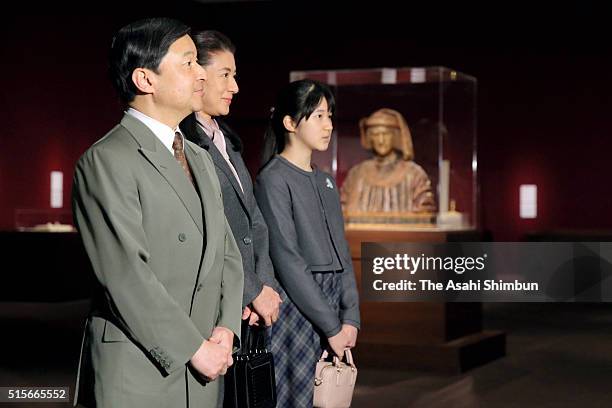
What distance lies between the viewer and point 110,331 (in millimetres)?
2031

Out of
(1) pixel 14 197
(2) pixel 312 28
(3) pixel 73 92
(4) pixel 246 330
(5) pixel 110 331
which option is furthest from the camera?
(2) pixel 312 28

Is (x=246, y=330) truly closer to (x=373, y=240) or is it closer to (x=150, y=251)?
(x=150, y=251)

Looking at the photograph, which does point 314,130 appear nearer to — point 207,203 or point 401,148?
point 207,203

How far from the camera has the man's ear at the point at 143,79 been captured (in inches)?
84.2

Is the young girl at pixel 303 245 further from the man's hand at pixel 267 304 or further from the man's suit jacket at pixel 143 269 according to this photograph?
the man's suit jacket at pixel 143 269

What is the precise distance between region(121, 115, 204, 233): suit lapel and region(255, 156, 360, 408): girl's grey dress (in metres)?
1.21

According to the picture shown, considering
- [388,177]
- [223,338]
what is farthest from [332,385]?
[388,177]

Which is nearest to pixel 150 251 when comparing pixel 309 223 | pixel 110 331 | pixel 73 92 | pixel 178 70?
pixel 110 331

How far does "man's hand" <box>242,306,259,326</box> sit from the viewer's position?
295 centimetres

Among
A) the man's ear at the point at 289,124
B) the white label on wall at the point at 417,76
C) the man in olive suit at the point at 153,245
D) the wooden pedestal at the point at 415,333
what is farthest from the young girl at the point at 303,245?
the white label on wall at the point at 417,76

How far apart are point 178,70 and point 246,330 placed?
107cm

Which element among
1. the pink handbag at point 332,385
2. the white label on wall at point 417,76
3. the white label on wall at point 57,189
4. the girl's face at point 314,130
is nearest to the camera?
the pink handbag at point 332,385

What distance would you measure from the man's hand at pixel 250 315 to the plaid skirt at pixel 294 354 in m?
0.33

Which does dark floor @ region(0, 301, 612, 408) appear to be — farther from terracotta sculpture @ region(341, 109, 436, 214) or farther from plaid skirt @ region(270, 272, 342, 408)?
plaid skirt @ region(270, 272, 342, 408)
